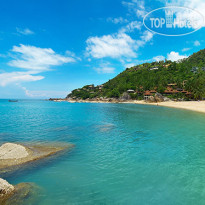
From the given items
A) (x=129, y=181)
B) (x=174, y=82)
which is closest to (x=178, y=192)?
(x=129, y=181)

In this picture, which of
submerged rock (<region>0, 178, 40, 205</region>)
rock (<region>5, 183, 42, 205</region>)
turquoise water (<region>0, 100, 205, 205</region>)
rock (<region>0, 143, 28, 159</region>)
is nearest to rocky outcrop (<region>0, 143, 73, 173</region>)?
rock (<region>0, 143, 28, 159</region>)

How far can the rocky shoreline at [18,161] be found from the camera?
6480 millimetres

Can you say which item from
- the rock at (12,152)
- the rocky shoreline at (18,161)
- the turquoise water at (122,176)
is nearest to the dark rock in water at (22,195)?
the rocky shoreline at (18,161)

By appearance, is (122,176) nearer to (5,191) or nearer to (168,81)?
(5,191)

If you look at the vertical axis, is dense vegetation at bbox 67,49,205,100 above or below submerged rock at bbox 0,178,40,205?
above

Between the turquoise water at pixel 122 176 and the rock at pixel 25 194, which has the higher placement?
the rock at pixel 25 194

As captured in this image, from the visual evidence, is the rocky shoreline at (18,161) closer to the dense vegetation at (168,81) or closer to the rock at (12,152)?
the rock at (12,152)

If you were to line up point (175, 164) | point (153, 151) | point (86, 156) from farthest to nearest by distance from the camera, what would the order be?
point (153, 151) < point (86, 156) < point (175, 164)

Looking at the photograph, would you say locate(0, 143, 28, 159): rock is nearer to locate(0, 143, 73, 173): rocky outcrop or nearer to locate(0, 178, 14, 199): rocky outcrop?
locate(0, 143, 73, 173): rocky outcrop

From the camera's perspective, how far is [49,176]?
8.64 meters

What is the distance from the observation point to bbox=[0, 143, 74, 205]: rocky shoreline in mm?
6480

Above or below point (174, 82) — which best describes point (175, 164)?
below

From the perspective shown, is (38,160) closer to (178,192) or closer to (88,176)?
(88,176)

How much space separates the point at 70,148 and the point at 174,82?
450ft
